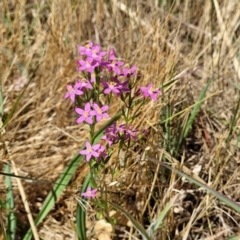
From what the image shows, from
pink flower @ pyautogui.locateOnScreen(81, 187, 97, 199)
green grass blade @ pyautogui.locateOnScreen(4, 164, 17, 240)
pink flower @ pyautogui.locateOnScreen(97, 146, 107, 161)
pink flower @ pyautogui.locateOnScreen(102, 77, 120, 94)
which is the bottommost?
green grass blade @ pyautogui.locateOnScreen(4, 164, 17, 240)

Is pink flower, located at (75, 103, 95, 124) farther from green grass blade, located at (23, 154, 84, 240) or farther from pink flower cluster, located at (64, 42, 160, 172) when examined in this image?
green grass blade, located at (23, 154, 84, 240)

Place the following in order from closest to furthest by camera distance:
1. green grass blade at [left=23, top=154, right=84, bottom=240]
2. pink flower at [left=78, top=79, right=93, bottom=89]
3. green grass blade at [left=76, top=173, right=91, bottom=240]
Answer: pink flower at [left=78, top=79, right=93, bottom=89] < green grass blade at [left=76, top=173, right=91, bottom=240] < green grass blade at [left=23, top=154, right=84, bottom=240]

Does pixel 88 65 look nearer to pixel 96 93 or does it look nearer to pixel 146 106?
pixel 96 93

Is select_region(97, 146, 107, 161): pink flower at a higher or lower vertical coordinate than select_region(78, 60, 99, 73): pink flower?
lower

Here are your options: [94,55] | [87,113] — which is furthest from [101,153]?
[94,55]

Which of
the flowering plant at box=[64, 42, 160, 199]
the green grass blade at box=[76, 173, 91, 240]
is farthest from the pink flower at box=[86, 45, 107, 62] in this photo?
the green grass blade at box=[76, 173, 91, 240]

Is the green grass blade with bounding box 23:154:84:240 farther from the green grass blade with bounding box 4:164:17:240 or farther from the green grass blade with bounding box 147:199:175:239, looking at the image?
the green grass blade with bounding box 147:199:175:239

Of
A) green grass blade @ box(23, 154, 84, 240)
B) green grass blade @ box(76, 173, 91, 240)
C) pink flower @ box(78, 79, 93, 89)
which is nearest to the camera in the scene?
pink flower @ box(78, 79, 93, 89)

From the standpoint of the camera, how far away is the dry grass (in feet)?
4.35

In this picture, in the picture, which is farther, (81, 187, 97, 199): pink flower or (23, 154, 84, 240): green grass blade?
(23, 154, 84, 240): green grass blade

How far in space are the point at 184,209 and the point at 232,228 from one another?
12 cm

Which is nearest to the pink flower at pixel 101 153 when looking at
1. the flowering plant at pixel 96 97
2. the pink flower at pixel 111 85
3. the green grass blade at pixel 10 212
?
the flowering plant at pixel 96 97

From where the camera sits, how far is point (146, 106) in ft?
4.36

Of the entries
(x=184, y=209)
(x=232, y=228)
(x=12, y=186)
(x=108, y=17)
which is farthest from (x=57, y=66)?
(x=232, y=228)
